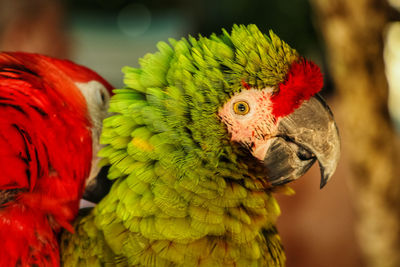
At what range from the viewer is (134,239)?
792 mm

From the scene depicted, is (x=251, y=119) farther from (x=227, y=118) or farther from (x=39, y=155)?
(x=39, y=155)

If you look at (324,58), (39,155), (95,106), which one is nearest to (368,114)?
(95,106)

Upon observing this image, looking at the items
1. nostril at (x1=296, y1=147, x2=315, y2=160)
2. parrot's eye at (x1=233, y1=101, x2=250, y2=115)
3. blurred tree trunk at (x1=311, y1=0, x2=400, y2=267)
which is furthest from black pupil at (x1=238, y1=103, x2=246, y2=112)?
blurred tree trunk at (x1=311, y1=0, x2=400, y2=267)

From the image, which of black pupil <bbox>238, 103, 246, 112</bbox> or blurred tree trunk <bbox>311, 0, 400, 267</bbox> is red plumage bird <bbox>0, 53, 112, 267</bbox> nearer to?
black pupil <bbox>238, 103, 246, 112</bbox>

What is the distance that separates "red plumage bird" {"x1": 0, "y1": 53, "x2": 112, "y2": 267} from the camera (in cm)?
78

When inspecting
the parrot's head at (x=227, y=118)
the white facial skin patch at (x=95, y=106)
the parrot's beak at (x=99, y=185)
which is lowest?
the parrot's beak at (x=99, y=185)

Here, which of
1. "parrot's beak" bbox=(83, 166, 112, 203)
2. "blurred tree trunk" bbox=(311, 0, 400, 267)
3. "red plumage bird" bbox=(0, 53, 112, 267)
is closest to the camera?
"red plumage bird" bbox=(0, 53, 112, 267)

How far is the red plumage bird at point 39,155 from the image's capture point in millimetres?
784

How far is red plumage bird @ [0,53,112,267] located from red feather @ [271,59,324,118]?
1.51 ft

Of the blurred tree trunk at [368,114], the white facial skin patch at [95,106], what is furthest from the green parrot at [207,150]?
the blurred tree trunk at [368,114]

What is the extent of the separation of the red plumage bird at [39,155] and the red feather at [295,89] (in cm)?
46

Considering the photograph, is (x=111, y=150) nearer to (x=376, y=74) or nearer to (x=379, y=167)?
(x=376, y=74)

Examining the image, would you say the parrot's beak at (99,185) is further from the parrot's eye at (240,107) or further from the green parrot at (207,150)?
the parrot's eye at (240,107)

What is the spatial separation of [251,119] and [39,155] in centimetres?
47
